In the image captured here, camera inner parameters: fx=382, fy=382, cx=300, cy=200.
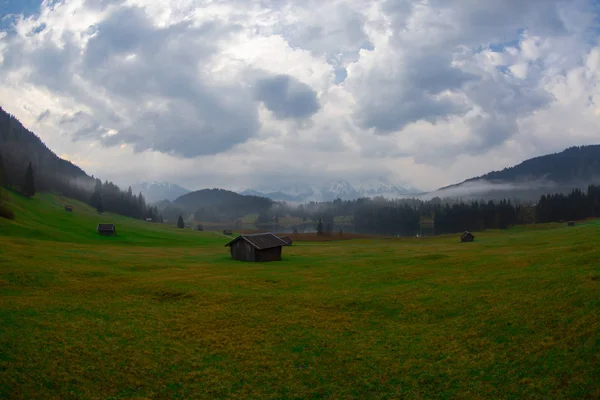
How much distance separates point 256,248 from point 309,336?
1575 inches

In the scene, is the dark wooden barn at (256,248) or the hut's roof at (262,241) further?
the dark wooden barn at (256,248)

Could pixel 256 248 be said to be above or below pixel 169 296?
above

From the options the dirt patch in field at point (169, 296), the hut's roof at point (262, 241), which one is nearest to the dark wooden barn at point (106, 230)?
the hut's roof at point (262, 241)

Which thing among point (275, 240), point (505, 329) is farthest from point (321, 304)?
point (275, 240)

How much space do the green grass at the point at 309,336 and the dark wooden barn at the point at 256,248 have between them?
26.7 meters

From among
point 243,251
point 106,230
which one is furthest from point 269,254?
point 106,230

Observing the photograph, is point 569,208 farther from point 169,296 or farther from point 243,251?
point 169,296

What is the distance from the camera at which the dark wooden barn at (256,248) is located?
62031 mm

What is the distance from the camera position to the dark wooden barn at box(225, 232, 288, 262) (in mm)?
62031

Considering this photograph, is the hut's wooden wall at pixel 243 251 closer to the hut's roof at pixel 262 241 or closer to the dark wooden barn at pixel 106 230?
the hut's roof at pixel 262 241

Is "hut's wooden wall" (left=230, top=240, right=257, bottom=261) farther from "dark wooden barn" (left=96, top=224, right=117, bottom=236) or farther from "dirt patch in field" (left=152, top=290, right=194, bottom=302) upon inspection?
"dark wooden barn" (left=96, top=224, right=117, bottom=236)

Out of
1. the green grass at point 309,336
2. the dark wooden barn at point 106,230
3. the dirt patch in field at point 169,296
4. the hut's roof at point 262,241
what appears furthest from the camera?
the dark wooden barn at point 106,230

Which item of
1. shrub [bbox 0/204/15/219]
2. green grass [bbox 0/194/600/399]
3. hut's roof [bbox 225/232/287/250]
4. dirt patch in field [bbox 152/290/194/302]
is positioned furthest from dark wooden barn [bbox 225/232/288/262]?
shrub [bbox 0/204/15/219]

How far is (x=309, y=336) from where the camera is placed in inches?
846
